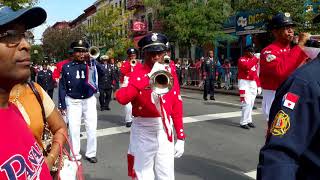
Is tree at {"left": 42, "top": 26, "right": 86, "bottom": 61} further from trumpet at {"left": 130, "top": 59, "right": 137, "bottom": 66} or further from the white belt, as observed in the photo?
the white belt

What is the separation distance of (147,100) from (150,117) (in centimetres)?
18

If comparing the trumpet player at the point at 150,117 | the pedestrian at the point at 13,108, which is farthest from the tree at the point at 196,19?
the pedestrian at the point at 13,108

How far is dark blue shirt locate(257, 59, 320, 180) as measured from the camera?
181 centimetres

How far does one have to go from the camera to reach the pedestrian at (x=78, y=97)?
24.0 feet

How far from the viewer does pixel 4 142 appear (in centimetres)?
177

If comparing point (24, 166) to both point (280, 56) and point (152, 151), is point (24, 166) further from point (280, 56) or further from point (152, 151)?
point (280, 56)

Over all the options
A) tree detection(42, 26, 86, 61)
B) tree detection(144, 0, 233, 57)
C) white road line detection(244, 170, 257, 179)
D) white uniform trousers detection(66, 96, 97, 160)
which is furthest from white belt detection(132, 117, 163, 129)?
tree detection(42, 26, 86, 61)

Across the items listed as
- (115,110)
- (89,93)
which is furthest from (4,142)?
(115,110)

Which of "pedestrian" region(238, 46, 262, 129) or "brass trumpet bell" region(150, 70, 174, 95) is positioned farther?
"pedestrian" region(238, 46, 262, 129)

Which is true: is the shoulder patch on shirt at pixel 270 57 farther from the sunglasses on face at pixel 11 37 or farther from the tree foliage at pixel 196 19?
the tree foliage at pixel 196 19

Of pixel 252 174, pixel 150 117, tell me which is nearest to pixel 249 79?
pixel 252 174

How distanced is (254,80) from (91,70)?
4.43 metres

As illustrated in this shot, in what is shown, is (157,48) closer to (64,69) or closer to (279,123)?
(279,123)

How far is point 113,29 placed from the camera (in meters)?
47.5
